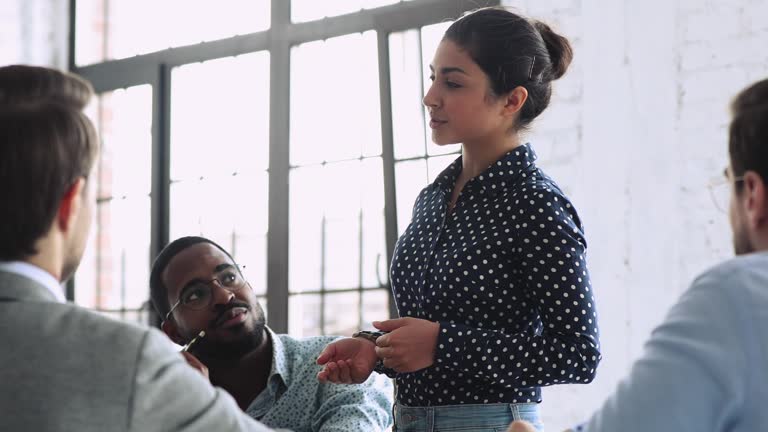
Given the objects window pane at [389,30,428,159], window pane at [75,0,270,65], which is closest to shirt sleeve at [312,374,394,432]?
window pane at [389,30,428,159]

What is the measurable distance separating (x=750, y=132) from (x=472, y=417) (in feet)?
2.02

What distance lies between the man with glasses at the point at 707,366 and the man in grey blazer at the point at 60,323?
36cm

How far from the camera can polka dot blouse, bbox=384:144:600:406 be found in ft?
3.97

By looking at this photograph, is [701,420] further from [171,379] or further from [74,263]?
[74,263]

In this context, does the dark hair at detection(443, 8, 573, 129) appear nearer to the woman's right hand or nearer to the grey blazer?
the woman's right hand

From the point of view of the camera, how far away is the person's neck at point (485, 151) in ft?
4.58

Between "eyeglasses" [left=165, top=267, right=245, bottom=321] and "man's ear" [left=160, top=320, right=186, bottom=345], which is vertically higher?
"eyeglasses" [left=165, top=267, right=245, bottom=321]

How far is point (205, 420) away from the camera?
0.80 metres

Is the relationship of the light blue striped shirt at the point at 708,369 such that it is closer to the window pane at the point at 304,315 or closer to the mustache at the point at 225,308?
the mustache at the point at 225,308

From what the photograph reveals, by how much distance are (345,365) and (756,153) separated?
0.70m

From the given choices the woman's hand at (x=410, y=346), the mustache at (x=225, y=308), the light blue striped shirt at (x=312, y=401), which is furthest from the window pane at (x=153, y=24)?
the woman's hand at (x=410, y=346)

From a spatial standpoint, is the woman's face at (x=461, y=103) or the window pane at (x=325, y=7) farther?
the window pane at (x=325, y=7)

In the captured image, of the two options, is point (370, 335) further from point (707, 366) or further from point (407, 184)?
point (407, 184)

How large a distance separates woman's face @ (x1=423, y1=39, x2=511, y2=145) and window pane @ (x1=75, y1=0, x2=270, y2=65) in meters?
1.88
